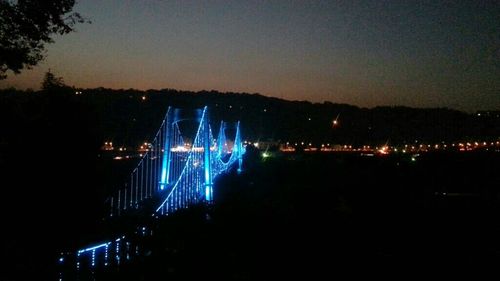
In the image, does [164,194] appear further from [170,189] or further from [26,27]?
[26,27]

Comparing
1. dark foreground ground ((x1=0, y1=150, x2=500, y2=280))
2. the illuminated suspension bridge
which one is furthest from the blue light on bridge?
dark foreground ground ((x1=0, y1=150, x2=500, y2=280))

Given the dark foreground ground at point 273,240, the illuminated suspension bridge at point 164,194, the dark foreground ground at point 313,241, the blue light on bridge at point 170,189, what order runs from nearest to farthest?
1. the dark foreground ground at point 273,240
2. the illuminated suspension bridge at point 164,194
3. the blue light on bridge at point 170,189
4. the dark foreground ground at point 313,241

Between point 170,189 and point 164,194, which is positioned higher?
point 170,189

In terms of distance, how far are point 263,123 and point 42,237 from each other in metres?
95.1

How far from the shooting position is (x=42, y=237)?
5.50 meters

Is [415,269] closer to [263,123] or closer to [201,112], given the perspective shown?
[201,112]

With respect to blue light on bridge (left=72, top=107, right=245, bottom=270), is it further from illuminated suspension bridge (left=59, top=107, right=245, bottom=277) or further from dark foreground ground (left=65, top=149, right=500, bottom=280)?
dark foreground ground (left=65, top=149, right=500, bottom=280)

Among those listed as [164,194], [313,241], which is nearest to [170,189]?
[164,194]

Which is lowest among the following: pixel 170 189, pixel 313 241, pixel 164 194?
pixel 313 241

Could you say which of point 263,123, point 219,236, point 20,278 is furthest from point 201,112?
point 263,123

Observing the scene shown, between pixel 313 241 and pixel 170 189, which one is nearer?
pixel 313 241

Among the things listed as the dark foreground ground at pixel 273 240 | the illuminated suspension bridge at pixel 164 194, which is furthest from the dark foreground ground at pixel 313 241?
the illuminated suspension bridge at pixel 164 194

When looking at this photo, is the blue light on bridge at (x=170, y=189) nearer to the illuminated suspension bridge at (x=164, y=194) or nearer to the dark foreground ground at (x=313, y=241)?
the illuminated suspension bridge at (x=164, y=194)

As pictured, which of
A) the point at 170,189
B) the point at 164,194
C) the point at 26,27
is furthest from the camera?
the point at 170,189
